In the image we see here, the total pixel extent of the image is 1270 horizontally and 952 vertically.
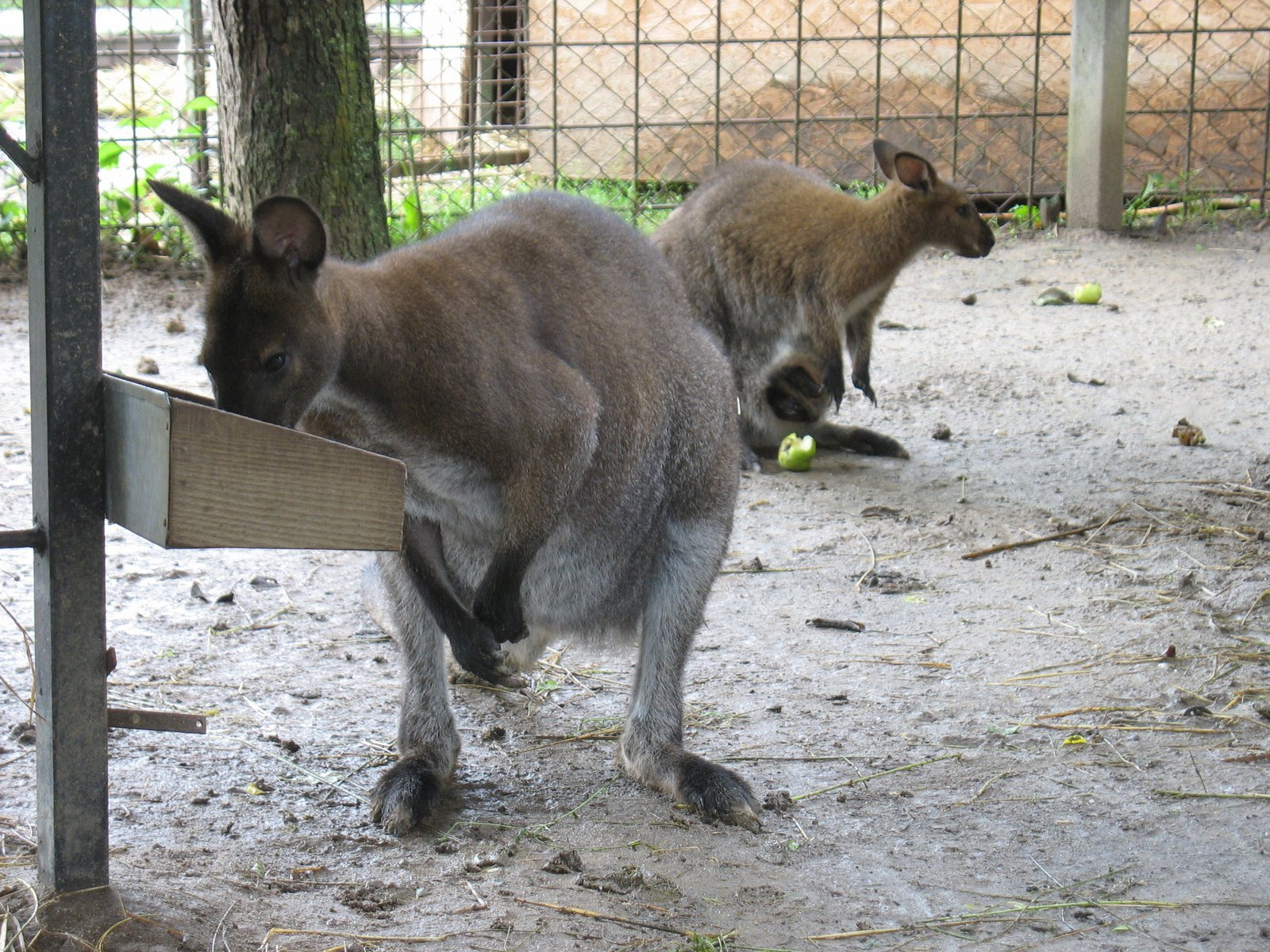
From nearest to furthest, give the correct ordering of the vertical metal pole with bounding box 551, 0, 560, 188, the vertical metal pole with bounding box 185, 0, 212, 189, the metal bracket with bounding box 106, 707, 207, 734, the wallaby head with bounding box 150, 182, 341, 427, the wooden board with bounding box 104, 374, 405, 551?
the wooden board with bounding box 104, 374, 405, 551 → the metal bracket with bounding box 106, 707, 207, 734 → the wallaby head with bounding box 150, 182, 341, 427 → the vertical metal pole with bounding box 185, 0, 212, 189 → the vertical metal pole with bounding box 551, 0, 560, 188

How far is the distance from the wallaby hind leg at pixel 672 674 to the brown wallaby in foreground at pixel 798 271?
7.68ft

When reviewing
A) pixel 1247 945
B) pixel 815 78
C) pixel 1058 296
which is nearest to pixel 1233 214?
pixel 1058 296

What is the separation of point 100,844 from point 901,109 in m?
6.66

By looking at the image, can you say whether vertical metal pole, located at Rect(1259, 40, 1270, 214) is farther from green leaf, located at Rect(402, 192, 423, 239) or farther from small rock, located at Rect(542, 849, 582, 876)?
small rock, located at Rect(542, 849, 582, 876)

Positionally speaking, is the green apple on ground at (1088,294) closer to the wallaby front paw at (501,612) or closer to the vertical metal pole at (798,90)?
the vertical metal pole at (798,90)

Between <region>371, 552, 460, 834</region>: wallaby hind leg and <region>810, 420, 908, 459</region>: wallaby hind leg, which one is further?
<region>810, 420, 908, 459</region>: wallaby hind leg

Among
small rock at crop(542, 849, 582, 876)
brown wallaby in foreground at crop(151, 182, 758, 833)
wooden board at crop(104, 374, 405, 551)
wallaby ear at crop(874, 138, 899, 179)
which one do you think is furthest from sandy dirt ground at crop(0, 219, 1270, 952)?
wallaby ear at crop(874, 138, 899, 179)

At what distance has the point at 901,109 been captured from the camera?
7.87m

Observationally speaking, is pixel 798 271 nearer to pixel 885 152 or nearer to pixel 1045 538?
pixel 885 152

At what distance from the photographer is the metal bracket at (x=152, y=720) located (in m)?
2.04

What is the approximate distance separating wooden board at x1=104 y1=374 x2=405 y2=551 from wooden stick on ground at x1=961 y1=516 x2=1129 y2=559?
2.71 m

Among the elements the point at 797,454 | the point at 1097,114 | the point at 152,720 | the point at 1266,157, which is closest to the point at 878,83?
the point at 1097,114

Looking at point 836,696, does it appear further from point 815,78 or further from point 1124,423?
point 815,78

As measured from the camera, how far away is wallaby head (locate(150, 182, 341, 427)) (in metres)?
2.21
